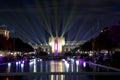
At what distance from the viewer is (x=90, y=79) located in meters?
23.2

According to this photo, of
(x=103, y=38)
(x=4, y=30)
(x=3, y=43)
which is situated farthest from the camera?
(x=4, y=30)

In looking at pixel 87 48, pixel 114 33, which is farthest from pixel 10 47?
pixel 114 33

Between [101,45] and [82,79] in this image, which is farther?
[101,45]

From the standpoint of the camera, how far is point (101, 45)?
100 m

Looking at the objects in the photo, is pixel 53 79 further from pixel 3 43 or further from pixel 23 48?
pixel 23 48

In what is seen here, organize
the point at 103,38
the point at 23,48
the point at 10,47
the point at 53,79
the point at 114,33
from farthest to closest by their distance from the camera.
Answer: the point at 23,48, the point at 10,47, the point at 103,38, the point at 114,33, the point at 53,79

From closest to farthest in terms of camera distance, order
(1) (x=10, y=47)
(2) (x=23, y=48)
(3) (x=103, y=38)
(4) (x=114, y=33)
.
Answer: (4) (x=114, y=33)
(3) (x=103, y=38)
(1) (x=10, y=47)
(2) (x=23, y=48)

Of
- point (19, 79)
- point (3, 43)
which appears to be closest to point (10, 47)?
point (3, 43)

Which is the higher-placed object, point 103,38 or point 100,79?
point 103,38

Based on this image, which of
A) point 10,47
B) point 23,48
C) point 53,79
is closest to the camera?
point 53,79

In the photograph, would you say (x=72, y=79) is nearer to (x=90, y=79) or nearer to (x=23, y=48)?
(x=90, y=79)

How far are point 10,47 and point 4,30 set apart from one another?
5806 cm

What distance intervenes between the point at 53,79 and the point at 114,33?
2168 inches

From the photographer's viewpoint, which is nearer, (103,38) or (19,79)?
(19,79)
